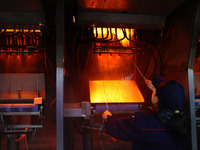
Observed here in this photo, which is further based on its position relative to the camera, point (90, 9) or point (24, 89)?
point (24, 89)

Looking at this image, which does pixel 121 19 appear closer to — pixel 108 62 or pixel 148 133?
pixel 108 62

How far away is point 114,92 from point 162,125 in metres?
0.57

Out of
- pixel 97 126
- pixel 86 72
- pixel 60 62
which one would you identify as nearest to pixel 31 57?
pixel 86 72

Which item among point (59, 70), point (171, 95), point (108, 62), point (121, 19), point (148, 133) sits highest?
point (121, 19)

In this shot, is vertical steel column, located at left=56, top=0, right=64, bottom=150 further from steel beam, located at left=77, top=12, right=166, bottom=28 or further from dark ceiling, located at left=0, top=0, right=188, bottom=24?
steel beam, located at left=77, top=12, right=166, bottom=28

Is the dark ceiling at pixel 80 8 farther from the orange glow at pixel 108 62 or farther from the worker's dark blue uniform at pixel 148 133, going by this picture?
the worker's dark blue uniform at pixel 148 133

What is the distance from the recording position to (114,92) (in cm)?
161

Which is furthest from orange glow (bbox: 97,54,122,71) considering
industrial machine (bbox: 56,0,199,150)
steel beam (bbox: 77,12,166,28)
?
steel beam (bbox: 77,12,166,28)

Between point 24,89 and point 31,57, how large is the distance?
36cm

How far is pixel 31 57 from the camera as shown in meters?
1.78

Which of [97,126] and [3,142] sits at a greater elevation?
[97,126]

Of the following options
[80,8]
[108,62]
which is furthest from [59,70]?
[108,62]

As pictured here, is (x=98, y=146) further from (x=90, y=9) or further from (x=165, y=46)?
(x=90, y=9)

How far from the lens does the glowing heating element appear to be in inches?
59.7
